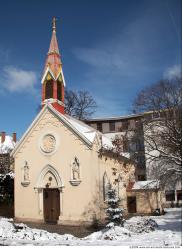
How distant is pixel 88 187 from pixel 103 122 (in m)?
21.0

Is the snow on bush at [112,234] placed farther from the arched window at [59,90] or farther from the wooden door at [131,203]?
the wooden door at [131,203]

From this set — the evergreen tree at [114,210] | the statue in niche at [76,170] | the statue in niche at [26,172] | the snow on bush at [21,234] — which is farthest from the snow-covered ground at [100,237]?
the statue in niche at [26,172]

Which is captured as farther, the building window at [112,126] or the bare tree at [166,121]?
the building window at [112,126]

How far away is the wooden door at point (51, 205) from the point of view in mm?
19469

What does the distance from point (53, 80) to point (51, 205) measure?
8780 mm

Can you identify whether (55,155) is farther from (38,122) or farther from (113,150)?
(113,150)

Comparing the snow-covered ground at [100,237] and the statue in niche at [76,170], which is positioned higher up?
the statue in niche at [76,170]

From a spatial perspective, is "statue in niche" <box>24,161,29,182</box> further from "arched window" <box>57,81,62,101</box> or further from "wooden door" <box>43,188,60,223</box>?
"arched window" <box>57,81,62,101</box>

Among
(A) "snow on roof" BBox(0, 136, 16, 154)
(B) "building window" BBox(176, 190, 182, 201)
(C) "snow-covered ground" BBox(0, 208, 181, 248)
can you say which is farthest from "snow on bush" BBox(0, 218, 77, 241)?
(B) "building window" BBox(176, 190, 182, 201)

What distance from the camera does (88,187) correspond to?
60.4 ft

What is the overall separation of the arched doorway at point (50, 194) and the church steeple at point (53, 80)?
471 cm

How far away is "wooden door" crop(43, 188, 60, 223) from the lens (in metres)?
19.5

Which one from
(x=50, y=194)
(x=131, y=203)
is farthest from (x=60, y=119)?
(x=131, y=203)

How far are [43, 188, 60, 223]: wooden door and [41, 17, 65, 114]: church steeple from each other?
5.85m
